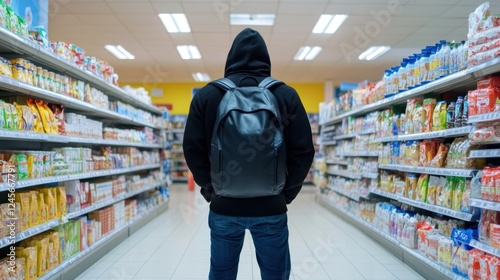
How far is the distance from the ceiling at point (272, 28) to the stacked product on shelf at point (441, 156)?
236 centimetres

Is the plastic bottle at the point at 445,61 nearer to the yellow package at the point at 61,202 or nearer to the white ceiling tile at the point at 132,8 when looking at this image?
the yellow package at the point at 61,202

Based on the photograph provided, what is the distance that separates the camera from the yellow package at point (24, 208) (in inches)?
96.4

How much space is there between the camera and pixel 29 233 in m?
2.47

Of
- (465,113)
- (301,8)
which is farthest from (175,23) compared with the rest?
(465,113)

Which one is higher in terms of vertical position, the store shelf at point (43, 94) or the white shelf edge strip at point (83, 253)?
the store shelf at point (43, 94)

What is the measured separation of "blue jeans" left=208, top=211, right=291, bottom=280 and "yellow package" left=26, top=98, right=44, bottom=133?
179cm

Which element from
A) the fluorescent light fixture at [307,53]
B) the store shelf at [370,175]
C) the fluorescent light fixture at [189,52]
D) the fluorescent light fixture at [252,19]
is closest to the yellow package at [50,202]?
the store shelf at [370,175]

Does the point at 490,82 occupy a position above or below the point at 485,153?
above

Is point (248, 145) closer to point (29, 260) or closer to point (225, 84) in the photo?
point (225, 84)

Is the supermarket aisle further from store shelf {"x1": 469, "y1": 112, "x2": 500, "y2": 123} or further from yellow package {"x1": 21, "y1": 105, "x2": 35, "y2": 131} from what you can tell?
store shelf {"x1": 469, "y1": 112, "x2": 500, "y2": 123}

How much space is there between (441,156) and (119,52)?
8.64 meters

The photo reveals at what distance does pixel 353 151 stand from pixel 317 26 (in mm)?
3134

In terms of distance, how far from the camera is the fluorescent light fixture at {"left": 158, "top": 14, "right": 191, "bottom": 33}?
7.05 m

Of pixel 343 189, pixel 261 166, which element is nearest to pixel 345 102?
pixel 343 189
